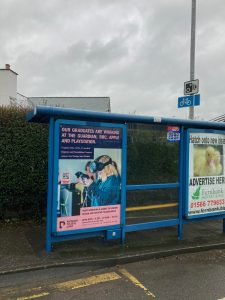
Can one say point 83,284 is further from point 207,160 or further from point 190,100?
point 190,100

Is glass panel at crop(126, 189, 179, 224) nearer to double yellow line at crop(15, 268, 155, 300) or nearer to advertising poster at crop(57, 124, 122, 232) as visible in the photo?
advertising poster at crop(57, 124, 122, 232)

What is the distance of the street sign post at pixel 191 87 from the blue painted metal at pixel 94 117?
329 centimetres

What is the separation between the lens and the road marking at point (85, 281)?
4.23 meters

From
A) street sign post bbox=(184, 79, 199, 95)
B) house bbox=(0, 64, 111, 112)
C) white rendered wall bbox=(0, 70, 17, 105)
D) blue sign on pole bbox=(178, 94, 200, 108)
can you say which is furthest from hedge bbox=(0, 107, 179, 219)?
white rendered wall bbox=(0, 70, 17, 105)

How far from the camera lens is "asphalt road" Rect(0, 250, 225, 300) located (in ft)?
13.1

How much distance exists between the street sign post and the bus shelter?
296 cm

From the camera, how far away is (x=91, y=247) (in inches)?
218

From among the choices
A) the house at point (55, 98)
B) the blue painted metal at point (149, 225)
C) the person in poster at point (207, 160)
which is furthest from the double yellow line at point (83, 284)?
the house at point (55, 98)

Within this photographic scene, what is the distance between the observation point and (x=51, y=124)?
5.02 metres

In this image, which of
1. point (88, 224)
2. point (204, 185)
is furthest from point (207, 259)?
point (88, 224)

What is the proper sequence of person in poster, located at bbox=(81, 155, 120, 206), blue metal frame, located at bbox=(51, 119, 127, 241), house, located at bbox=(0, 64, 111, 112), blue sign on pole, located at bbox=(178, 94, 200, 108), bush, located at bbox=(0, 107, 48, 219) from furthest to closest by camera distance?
house, located at bbox=(0, 64, 111, 112) → blue sign on pole, located at bbox=(178, 94, 200, 108) → bush, located at bbox=(0, 107, 48, 219) → person in poster, located at bbox=(81, 155, 120, 206) → blue metal frame, located at bbox=(51, 119, 127, 241)

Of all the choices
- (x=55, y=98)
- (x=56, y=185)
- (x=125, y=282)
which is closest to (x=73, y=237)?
(x=56, y=185)

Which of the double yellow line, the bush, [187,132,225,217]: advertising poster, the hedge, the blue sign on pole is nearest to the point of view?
the double yellow line

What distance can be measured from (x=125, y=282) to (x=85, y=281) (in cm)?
51
